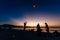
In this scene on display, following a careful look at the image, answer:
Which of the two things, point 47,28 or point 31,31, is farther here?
point 47,28

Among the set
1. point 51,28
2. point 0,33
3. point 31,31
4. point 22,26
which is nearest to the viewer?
point 0,33

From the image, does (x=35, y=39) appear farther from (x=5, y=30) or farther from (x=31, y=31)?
(x=5, y=30)

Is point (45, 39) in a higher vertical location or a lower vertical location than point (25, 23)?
lower

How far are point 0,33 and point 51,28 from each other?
20.5 feet

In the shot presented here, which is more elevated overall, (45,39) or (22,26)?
(22,26)

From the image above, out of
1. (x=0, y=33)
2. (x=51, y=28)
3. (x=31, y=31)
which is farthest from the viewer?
(x=51, y=28)

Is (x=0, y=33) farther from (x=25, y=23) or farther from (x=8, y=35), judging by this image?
(x=25, y=23)

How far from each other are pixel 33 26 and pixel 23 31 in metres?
2.91

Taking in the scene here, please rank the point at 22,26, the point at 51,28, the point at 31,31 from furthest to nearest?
the point at 51,28
the point at 22,26
the point at 31,31

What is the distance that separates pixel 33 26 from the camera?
787 inches

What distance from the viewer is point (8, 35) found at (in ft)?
54.7

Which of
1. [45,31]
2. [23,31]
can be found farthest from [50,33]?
[23,31]

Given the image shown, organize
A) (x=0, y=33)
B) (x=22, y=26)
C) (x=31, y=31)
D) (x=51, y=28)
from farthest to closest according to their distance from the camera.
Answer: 1. (x=51, y=28)
2. (x=22, y=26)
3. (x=31, y=31)
4. (x=0, y=33)

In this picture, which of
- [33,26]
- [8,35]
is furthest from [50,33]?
[8,35]
